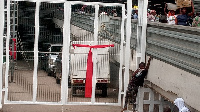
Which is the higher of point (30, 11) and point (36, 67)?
point (30, 11)

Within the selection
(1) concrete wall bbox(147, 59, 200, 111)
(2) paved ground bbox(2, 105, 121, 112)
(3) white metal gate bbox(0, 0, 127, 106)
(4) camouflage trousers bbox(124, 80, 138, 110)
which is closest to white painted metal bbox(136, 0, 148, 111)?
(4) camouflage trousers bbox(124, 80, 138, 110)

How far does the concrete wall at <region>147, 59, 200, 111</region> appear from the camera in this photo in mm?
9000

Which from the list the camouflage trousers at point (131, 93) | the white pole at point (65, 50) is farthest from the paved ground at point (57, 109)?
the camouflage trousers at point (131, 93)

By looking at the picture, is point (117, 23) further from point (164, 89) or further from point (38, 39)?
point (164, 89)

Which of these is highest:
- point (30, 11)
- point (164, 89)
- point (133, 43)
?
point (30, 11)

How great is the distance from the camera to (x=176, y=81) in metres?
10.2

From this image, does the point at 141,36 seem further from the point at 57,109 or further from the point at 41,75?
the point at 57,109

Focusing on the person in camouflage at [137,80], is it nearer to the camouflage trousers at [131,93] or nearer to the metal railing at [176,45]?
the camouflage trousers at [131,93]

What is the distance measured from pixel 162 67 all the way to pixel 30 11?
4.34 metres

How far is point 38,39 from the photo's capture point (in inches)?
524

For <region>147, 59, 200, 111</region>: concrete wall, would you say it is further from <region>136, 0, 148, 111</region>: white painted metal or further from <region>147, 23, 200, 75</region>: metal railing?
<region>136, 0, 148, 111</region>: white painted metal

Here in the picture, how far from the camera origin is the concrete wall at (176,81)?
900 centimetres

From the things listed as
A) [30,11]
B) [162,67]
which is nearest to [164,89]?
[162,67]

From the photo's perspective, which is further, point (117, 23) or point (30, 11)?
point (117, 23)
